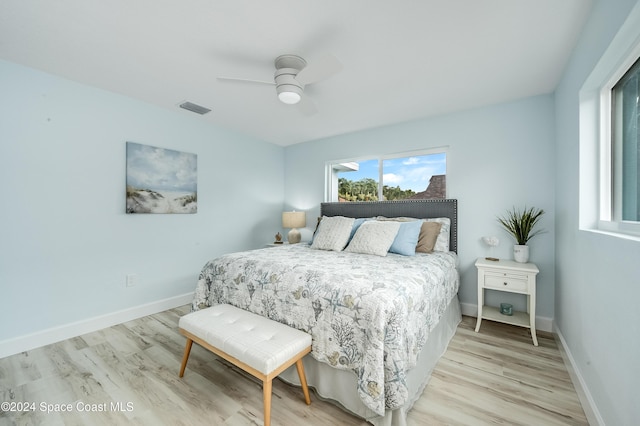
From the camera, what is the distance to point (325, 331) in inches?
63.5

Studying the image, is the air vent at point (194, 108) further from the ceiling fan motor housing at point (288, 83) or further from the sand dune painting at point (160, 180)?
the ceiling fan motor housing at point (288, 83)

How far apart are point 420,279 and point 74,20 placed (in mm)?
2896

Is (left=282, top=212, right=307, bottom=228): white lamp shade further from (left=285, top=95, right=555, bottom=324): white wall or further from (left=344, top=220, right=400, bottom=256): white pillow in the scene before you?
(left=285, top=95, right=555, bottom=324): white wall

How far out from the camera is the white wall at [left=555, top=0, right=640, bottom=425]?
44.3 inches

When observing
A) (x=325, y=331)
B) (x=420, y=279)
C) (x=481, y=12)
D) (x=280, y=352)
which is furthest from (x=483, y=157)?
(x=280, y=352)

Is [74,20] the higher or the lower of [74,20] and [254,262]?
the higher

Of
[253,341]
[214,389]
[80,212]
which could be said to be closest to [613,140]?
[253,341]

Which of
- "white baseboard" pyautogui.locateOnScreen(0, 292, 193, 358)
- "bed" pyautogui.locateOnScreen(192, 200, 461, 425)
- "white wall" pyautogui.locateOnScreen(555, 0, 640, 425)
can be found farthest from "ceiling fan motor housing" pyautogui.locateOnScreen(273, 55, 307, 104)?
"white baseboard" pyautogui.locateOnScreen(0, 292, 193, 358)

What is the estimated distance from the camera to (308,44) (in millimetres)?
1915

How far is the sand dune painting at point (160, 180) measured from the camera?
292cm

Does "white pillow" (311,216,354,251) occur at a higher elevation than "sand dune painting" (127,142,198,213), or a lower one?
lower

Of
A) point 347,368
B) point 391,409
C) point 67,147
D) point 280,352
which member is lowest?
point 391,409

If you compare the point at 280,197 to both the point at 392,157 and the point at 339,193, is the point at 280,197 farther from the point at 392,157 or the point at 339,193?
the point at 392,157

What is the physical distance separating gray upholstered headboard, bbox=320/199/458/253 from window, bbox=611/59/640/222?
5.06 ft
